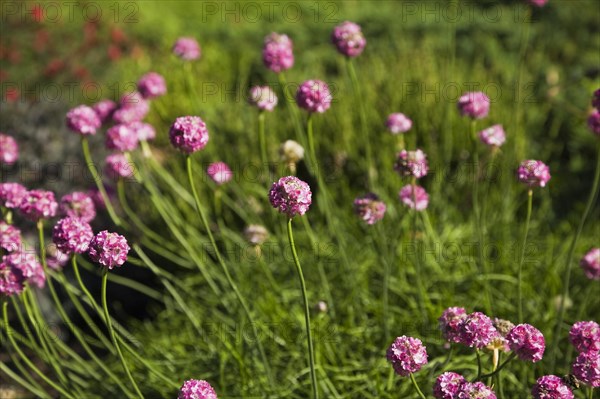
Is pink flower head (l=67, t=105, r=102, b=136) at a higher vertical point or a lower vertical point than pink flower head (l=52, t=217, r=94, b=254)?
higher

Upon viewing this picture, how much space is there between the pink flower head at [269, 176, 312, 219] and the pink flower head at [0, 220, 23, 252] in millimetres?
1086

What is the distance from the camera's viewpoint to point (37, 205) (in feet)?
9.22

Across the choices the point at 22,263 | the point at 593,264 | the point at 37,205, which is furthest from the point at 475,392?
the point at 37,205

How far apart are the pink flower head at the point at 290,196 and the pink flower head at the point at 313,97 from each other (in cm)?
81

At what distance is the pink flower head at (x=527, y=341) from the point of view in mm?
2150

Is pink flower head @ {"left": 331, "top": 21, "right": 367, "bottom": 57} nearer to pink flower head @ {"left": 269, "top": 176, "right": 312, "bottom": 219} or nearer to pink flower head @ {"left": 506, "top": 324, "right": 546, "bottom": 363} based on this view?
pink flower head @ {"left": 269, "top": 176, "right": 312, "bottom": 219}

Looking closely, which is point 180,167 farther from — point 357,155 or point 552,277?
point 552,277

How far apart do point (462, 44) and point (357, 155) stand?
78.9 inches

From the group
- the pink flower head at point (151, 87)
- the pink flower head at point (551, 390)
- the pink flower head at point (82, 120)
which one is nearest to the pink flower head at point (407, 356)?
the pink flower head at point (551, 390)

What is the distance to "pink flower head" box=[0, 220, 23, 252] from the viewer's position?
105 inches

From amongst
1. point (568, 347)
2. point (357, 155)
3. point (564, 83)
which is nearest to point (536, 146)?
point (564, 83)

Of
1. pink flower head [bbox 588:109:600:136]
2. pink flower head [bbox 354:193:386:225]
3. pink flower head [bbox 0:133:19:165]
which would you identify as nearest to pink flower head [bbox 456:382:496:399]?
pink flower head [bbox 354:193:386:225]

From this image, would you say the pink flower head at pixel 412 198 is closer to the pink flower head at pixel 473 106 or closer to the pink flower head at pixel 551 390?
the pink flower head at pixel 473 106

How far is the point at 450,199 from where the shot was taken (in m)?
4.72
